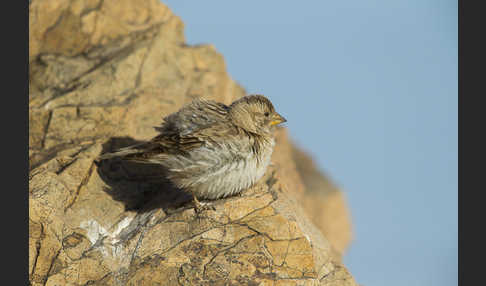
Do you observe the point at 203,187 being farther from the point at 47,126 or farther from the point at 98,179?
the point at 47,126

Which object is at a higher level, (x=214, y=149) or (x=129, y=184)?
(x=214, y=149)

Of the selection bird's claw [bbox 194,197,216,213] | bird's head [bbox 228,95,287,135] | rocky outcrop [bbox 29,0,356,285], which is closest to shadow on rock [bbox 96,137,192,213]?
rocky outcrop [bbox 29,0,356,285]

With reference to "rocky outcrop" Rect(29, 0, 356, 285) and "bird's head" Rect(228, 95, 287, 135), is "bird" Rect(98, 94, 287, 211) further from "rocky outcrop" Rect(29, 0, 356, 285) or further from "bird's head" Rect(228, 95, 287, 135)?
"rocky outcrop" Rect(29, 0, 356, 285)

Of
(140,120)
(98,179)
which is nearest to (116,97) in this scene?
(140,120)

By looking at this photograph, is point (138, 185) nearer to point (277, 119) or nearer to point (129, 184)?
point (129, 184)

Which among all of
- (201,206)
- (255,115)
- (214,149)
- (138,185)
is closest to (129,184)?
(138,185)

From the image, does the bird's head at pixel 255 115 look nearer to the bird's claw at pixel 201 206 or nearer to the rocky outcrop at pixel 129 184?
the rocky outcrop at pixel 129 184

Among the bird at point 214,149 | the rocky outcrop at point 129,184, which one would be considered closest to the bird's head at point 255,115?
the bird at point 214,149
